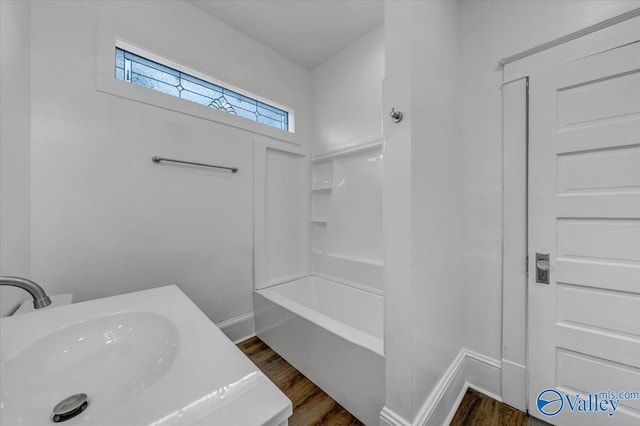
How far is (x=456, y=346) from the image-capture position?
57.3 inches

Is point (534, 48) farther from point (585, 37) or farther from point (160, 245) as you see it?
point (160, 245)

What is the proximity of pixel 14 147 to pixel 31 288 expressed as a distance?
90 cm

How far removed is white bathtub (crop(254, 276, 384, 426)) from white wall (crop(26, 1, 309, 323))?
406mm

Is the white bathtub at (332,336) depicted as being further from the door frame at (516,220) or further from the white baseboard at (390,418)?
the door frame at (516,220)

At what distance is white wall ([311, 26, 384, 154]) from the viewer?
2.07 metres

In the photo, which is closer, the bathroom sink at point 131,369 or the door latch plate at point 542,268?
the bathroom sink at point 131,369

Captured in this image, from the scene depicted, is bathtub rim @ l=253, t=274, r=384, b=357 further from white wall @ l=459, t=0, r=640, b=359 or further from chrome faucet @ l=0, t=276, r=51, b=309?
chrome faucet @ l=0, t=276, r=51, b=309

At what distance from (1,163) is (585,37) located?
272 centimetres

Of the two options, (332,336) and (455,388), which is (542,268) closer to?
(455,388)

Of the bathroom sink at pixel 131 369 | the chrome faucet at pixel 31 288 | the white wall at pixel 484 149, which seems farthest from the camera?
the white wall at pixel 484 149

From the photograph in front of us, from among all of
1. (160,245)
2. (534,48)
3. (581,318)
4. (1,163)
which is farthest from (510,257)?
(1,163)

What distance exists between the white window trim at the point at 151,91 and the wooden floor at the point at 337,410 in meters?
1.97

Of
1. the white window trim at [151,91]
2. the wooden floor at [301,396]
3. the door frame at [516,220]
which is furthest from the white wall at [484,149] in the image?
the white window trim at [151,91]

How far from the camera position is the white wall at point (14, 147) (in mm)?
1000
